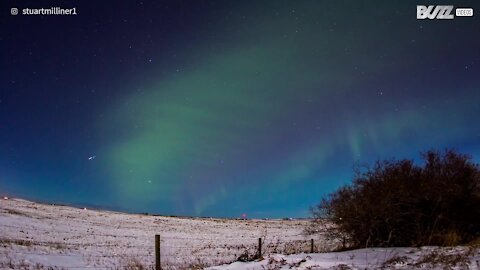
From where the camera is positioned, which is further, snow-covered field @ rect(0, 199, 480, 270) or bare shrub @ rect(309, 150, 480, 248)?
bare shrub @ rect(309, 150, 480, 248)

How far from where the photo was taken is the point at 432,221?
17.8 m

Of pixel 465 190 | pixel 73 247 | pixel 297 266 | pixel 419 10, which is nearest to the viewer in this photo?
pixel 297 266

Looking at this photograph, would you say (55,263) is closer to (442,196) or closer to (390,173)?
(390,173)

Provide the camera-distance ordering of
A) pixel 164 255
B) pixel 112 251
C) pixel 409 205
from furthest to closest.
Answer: pixel 112 251 < pixel 164 255 < pixel 409 205

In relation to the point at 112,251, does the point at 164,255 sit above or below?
below

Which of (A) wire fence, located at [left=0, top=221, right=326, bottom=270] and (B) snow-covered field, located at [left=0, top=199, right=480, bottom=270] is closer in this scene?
(B) snow-covered field, located at [left=0, top=199, right=480, bottom=270]

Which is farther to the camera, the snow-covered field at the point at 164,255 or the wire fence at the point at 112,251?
the wire fence at the point at 112,251

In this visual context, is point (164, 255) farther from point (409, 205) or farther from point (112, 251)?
point (409, 205)

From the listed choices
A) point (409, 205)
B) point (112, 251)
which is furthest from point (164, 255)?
point (409, 205)

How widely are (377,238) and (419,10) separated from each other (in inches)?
399

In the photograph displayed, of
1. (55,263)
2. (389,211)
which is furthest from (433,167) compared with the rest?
(55,263)

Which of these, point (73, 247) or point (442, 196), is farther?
point (73, 247)

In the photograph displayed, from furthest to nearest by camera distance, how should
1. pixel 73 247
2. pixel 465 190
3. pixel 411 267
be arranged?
pixel 73 247, pixel 465 190, pixel 411 267

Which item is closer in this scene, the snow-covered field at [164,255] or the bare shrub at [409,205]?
the snow-covered field at [164,255]
